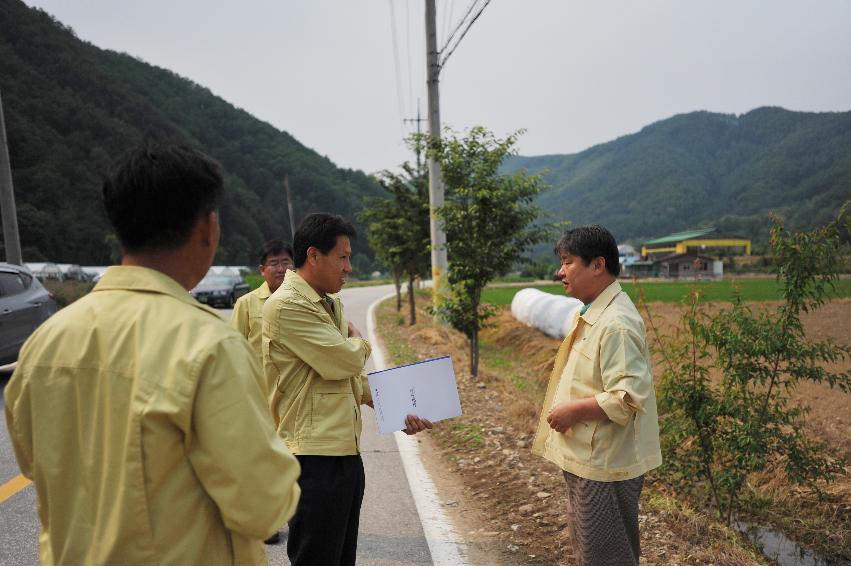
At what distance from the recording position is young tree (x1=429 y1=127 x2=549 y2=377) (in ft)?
28.3

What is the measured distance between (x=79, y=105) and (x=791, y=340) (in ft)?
200

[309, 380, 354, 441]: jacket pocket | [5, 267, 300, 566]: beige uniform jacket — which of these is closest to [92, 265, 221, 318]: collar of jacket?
[5, 267, 300, 566]: beige uniform jacket

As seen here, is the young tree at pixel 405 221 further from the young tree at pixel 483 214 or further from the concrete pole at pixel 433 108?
the young tree at pixel 483 214

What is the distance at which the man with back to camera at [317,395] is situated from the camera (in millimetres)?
2352

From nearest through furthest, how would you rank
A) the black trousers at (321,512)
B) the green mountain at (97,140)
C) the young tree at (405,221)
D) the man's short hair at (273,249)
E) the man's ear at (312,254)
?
the black trousers at (321,512)
the man's ear at (312,254)
the man's short hair at (273,249)
the young tree at (405,221)
the green mountain at (97,140)

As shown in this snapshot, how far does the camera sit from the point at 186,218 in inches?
54.2

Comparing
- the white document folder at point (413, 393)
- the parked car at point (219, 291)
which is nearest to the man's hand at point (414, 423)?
the white document folder at point (413, 393)

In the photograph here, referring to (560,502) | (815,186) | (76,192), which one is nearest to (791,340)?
(560,502)

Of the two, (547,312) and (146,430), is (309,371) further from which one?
(547,312)

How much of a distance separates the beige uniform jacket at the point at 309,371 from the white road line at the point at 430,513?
151cm

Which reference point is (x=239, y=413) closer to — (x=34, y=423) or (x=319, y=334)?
(x=34, y=423)

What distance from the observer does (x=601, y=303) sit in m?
2.58

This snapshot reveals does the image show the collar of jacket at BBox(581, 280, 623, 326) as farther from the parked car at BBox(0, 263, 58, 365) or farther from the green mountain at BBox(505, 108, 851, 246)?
the green mountain at BBox(505, 108, 851, 246)

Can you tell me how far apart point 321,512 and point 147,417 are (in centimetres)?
Answer: 131
